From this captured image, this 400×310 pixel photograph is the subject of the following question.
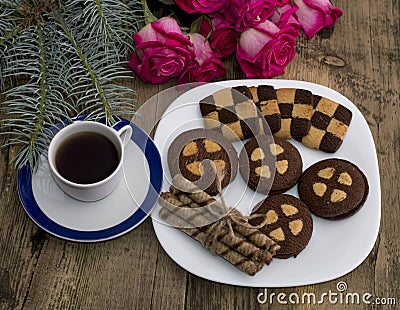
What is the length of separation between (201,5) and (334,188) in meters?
0.52

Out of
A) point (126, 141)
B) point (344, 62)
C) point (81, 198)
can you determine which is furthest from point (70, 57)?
point (344, 62)

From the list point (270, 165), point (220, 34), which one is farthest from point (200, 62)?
point (270, 165)

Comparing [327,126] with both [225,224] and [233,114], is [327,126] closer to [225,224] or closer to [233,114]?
[233,114]

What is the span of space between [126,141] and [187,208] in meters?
0.21

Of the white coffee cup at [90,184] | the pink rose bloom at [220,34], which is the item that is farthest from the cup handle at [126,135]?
the pink rose bloom at [220,34]

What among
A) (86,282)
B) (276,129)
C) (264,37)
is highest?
(264,37)

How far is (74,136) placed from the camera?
1.26m

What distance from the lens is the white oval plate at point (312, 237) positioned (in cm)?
122

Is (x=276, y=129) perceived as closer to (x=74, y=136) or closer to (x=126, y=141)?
(x=126, y=141)

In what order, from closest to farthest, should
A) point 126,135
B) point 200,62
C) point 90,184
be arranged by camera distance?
point 90,184 → point 126,135 → point 200,62

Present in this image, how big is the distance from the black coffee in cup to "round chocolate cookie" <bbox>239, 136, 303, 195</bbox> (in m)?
0.29

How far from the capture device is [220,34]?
1459 millimetres

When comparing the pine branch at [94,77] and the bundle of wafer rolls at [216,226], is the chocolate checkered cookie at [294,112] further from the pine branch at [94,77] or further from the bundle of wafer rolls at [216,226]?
the pine branch at [94,77]

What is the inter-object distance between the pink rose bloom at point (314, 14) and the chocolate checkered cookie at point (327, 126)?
24 centimetres
